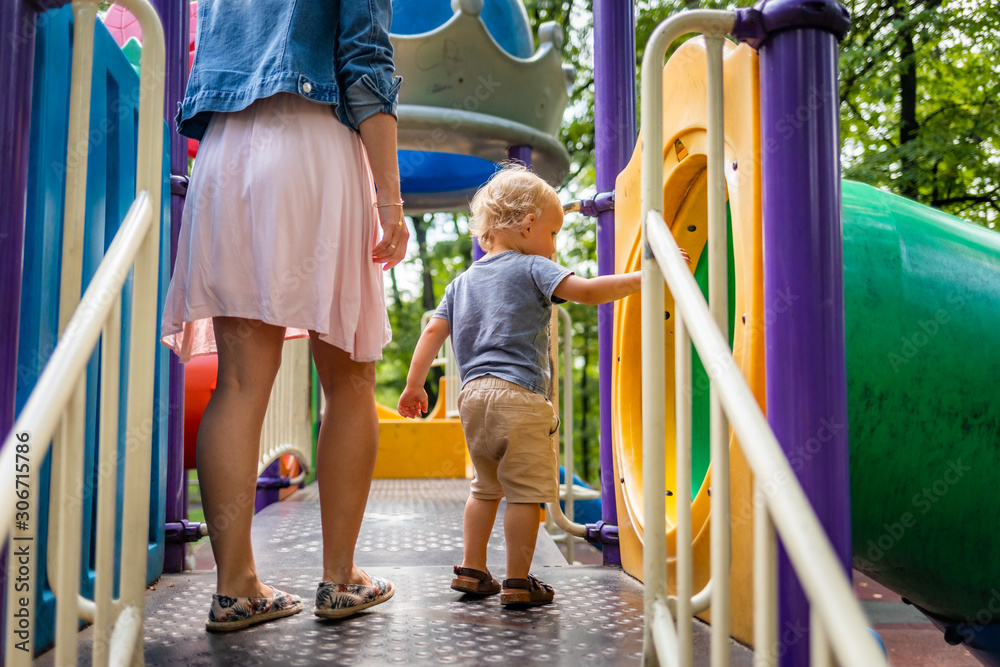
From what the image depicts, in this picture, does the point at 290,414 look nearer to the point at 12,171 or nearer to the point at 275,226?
the point at 275,226

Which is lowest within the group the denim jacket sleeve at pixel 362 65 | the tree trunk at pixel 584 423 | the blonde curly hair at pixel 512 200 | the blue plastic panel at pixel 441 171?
the tree trunk at pixel 584 423

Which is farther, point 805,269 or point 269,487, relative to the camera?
point 269,487

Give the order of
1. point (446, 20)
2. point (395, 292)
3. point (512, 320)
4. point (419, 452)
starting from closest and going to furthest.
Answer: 1. point (512, 320)
2. point (446, 20)
3. point (419, 452)
4. point (395, 292)

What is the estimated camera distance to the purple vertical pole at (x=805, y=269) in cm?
129

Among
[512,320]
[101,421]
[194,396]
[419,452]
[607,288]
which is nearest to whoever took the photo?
[101,421]

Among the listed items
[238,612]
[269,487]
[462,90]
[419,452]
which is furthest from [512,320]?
[419,452]

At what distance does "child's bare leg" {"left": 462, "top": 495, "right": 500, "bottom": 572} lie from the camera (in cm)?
215

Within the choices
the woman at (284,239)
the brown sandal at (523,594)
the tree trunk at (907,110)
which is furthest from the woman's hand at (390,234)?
the tree trunk at (907,110)

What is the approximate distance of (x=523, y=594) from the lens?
6.63 ft

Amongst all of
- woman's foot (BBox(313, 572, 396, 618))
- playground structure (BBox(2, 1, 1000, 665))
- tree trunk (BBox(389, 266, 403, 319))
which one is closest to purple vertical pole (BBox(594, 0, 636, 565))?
playground structure (BBox(2, 1, 1000, 665))

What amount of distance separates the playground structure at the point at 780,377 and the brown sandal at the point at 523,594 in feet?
1.07

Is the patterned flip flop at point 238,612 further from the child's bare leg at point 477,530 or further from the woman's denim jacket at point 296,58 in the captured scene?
the woman's denim jacket at point 296,58

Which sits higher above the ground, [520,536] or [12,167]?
[12,167]

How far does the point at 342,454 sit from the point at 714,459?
92 cm
